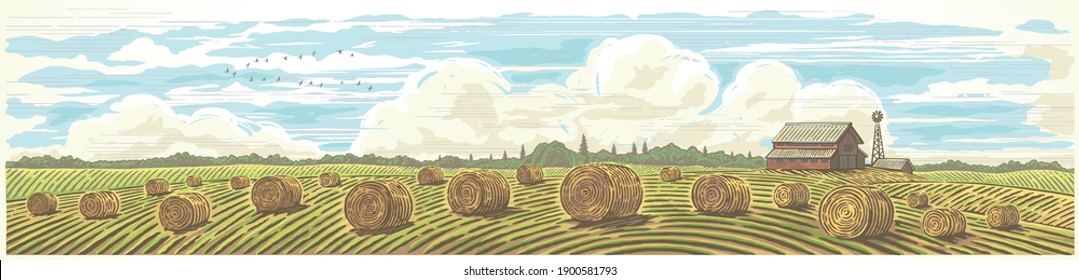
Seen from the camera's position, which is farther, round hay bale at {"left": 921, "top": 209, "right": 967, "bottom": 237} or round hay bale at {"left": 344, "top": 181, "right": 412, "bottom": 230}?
round hay bale at {"left": 921, "top": 209, "right": 967, "bottom": 237}

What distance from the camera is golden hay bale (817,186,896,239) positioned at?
17109mm

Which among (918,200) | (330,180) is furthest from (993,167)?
(330,180)

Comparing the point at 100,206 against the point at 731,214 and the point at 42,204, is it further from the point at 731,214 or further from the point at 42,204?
the point at 731,214

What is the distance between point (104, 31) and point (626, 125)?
32.7 feet

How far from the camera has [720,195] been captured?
58.5ft

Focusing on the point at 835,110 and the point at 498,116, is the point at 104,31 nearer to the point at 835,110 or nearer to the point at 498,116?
the point at 498,116

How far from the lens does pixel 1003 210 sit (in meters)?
18.1

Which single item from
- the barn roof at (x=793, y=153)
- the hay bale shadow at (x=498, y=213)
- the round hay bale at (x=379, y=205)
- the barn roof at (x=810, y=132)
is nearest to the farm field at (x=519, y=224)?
the hay bale shadow at (x=498, y=213)

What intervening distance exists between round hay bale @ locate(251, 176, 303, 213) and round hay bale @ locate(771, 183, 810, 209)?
8.70m

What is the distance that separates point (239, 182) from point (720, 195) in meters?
8.89

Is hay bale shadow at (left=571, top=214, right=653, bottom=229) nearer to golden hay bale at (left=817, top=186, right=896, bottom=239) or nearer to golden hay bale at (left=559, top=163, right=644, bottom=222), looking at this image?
golden hay bale at (left=559, top=163, right=644, bottom=222)

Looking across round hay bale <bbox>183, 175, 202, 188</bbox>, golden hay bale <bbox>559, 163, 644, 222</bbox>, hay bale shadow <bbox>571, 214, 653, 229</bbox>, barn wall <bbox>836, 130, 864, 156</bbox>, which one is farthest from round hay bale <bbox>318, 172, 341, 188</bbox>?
barn wall <bbox>836, 130, 864, 156</bbox>

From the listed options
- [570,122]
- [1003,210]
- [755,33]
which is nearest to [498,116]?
[570,122]

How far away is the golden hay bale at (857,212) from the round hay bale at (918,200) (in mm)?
1008
